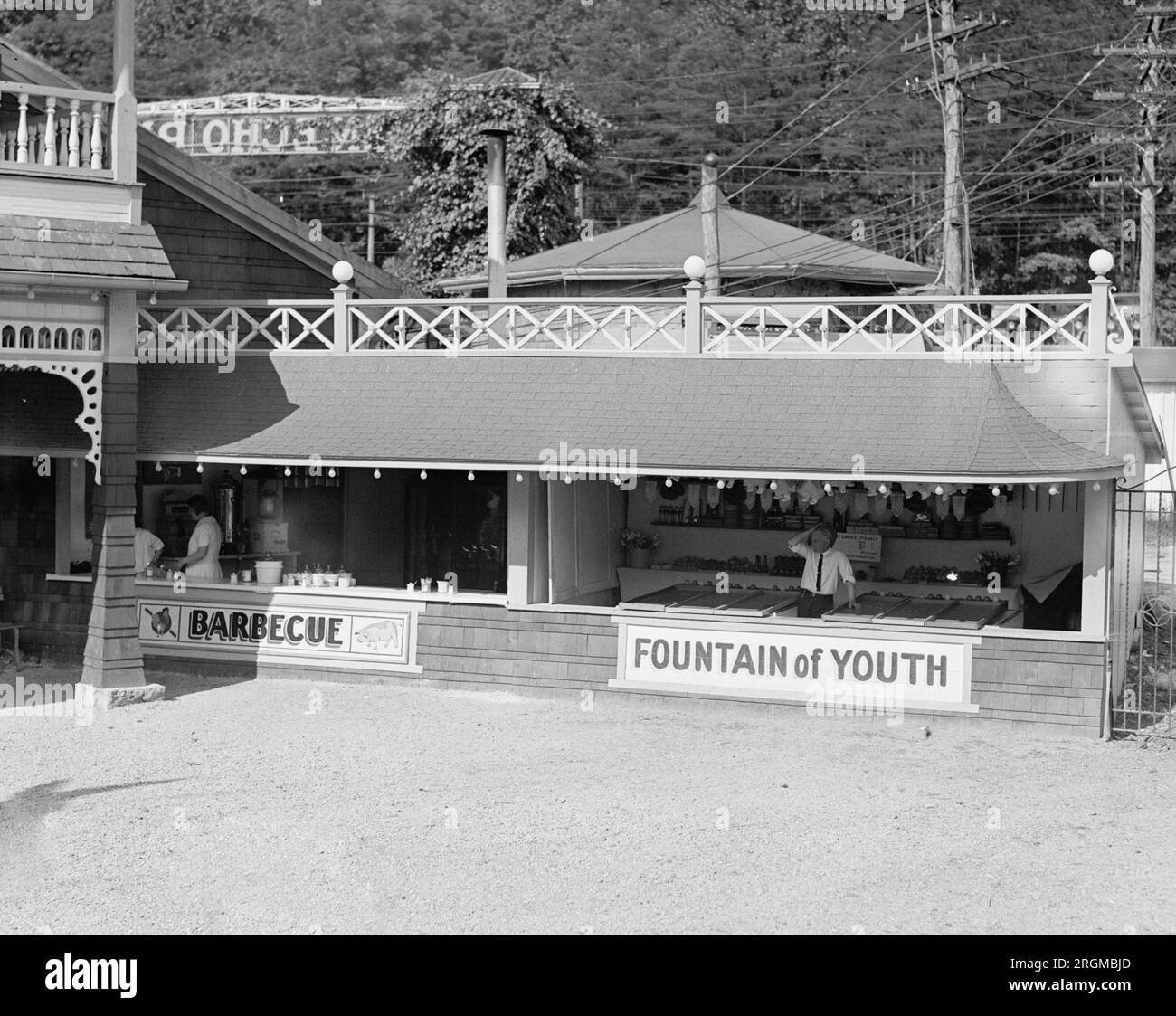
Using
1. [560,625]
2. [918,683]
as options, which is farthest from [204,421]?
[918,683]

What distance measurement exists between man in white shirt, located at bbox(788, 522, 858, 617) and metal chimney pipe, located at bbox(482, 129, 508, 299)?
17.3ft

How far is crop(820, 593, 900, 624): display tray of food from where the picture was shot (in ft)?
46.5

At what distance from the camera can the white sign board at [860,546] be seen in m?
17.2

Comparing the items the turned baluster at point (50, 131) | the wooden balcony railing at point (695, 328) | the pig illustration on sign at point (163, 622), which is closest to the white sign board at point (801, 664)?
the wooden balcony railing at point (695, 328)

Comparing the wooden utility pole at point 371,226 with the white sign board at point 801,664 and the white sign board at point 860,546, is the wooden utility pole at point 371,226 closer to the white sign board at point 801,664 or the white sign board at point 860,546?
the white sign board at point 860,546

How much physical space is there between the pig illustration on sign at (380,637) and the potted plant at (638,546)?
11.3 feet

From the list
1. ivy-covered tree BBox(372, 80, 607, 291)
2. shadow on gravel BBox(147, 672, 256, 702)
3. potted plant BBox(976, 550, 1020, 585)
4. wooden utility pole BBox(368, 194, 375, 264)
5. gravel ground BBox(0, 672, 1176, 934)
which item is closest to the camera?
gravel ground BBox(0, 672, 1176, 934)

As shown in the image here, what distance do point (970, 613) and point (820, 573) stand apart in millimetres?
1742

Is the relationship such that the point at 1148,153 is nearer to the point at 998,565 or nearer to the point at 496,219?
the point at 998,565

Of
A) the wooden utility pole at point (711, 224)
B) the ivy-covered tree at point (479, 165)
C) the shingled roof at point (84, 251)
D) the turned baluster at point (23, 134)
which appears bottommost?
the shingled roof at point (84, 251)

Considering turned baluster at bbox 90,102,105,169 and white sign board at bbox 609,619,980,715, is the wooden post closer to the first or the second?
turned baluster at bbox 90,102,105,169

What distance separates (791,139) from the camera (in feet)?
173

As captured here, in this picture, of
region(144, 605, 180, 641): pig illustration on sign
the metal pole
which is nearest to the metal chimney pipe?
the metal pole
